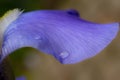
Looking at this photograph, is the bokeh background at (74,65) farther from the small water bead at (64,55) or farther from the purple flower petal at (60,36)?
the small water bead at (64,55)

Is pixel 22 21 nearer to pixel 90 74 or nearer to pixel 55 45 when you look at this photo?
pixel 55 45

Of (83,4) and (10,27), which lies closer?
(10,27)

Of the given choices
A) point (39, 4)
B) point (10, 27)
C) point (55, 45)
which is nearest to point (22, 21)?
point (10, 27)

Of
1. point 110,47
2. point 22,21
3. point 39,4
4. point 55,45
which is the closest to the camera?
point 55,45

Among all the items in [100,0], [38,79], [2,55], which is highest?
[2,55]

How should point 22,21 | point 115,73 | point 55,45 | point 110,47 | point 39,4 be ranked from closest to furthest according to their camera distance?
point 55,45, point 22,21, point 115,73, point 110,47, point 39,4

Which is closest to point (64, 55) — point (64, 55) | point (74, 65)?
point (64, 55)

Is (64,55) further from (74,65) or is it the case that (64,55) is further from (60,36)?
(74,65)
